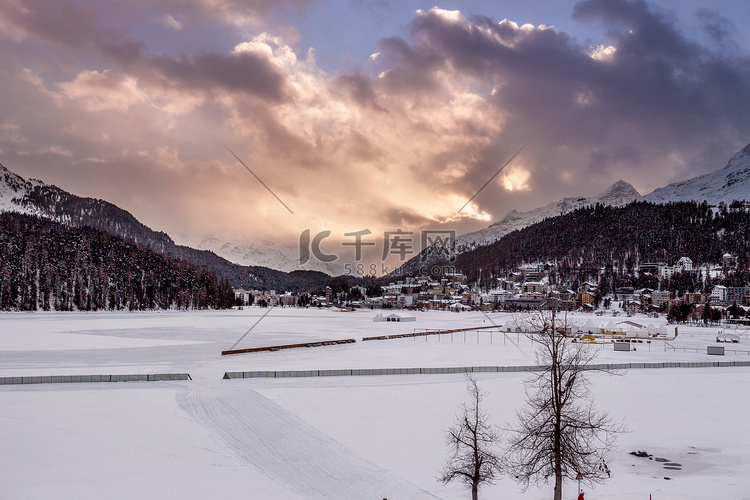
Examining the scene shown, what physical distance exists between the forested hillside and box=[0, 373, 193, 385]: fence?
11189cm

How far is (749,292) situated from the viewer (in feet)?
609

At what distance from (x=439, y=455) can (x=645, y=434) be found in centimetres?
1067

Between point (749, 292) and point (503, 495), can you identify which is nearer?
point (503, 495)

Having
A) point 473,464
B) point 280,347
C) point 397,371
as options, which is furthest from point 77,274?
point 473,464

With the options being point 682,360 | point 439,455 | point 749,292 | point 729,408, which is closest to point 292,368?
point 439,455

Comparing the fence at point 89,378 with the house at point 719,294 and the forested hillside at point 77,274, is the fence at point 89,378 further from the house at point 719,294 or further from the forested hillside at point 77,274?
the house at point 719,294

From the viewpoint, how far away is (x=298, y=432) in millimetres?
23500

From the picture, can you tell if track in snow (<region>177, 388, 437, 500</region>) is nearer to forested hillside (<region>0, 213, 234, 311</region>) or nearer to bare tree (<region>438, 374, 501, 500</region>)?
bare tree (<region>438, 374, 501, 500</region>)

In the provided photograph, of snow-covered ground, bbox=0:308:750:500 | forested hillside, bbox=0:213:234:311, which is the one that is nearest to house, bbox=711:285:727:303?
snow-covered ground, bbox=0:308:750:500

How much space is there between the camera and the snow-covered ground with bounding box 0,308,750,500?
57.5 ft

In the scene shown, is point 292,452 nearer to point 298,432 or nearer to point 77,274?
point 298,432

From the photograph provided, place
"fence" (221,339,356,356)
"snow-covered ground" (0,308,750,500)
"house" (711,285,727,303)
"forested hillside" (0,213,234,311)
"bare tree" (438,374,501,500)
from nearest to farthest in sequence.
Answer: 1. "bare tree" (438,374,501,500)
2. "snow-covered ground" (0,308,750,500)
3. "fence" (221,339,356,356)
4. "forested hillside" (0,213,234,311)
5. "house" (711,285,727,303)

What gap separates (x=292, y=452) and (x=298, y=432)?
2824mm

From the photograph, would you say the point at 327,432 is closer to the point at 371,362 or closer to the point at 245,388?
the point at 245,388
